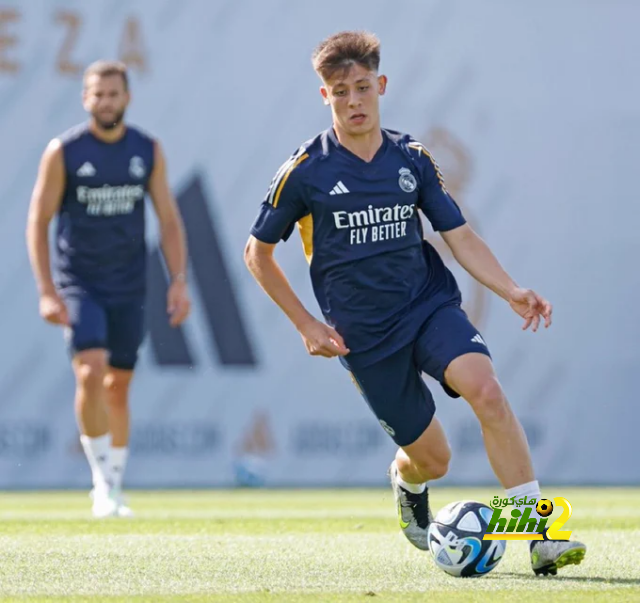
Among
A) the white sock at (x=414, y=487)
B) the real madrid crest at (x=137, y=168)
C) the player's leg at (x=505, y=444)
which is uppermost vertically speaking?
the real madrid crest at (x=137, y=168)

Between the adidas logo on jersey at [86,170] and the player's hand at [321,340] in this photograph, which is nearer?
the player's hand at [321,340]

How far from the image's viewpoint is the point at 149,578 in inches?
202

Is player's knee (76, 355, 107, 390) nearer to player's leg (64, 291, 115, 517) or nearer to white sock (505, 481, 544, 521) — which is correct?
player's leg (64, 291, 115, 517)

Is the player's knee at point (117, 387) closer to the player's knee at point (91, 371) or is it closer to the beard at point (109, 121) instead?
the player's knee at point (91, 371)

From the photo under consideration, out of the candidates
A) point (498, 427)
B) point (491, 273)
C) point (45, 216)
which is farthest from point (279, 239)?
point (45, 216)

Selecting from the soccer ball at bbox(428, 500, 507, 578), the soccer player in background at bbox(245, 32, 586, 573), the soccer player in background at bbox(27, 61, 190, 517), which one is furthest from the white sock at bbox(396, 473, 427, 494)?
the soccer player in background at bbox(27, 61, 190, 517)

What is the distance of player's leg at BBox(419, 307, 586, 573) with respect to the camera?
5.11m

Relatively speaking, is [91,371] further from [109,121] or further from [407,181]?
[407,181]

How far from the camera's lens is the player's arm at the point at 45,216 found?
8227 mm

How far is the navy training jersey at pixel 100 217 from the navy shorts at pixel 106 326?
0.07 meters

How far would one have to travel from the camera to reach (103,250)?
8586mm

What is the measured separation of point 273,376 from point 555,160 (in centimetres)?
343

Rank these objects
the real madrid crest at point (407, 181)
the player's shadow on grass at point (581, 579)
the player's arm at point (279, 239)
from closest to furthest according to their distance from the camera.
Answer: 1. the player's shadow on grass at point (581, 579)
2. the player's arm at point (279, 239)
3. the real madrid crest at point (407, 181)

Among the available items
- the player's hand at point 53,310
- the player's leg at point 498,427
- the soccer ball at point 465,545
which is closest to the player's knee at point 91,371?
the player's hand at point 53,310
